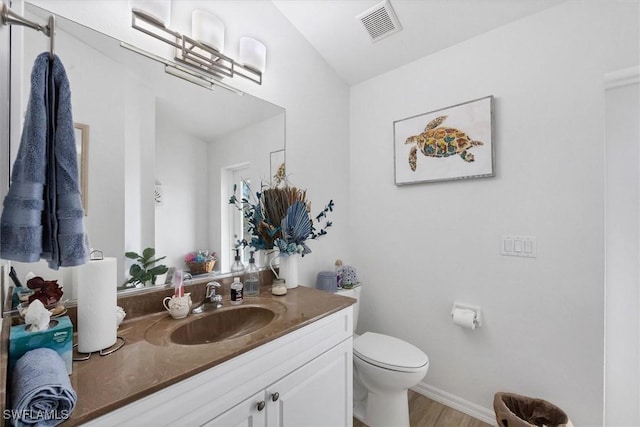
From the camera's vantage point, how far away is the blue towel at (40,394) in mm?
504

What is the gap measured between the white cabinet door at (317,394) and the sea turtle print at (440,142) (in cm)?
129

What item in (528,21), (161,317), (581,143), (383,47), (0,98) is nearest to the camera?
(0,98)

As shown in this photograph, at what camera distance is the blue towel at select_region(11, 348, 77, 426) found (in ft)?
1.65

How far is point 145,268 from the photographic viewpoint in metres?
1.19

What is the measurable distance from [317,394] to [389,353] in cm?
58

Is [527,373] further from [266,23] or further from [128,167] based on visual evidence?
[266,23]

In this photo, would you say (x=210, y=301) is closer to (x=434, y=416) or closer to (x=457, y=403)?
(x=434, y=416)

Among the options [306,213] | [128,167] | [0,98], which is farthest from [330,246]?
[0,98]

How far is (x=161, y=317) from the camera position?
1.13 meters

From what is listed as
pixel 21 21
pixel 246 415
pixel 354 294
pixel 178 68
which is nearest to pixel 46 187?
pixel 21 21

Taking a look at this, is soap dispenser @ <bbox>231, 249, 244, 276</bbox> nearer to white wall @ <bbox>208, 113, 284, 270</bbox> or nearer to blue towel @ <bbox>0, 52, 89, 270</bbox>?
white wall @ <bbox>208, 113, 284, 270</bbox>

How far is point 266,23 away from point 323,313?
169 centimetres

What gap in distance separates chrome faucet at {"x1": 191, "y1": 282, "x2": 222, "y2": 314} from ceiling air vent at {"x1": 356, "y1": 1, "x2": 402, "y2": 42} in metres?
1.78

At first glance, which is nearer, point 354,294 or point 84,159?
point 84,159
